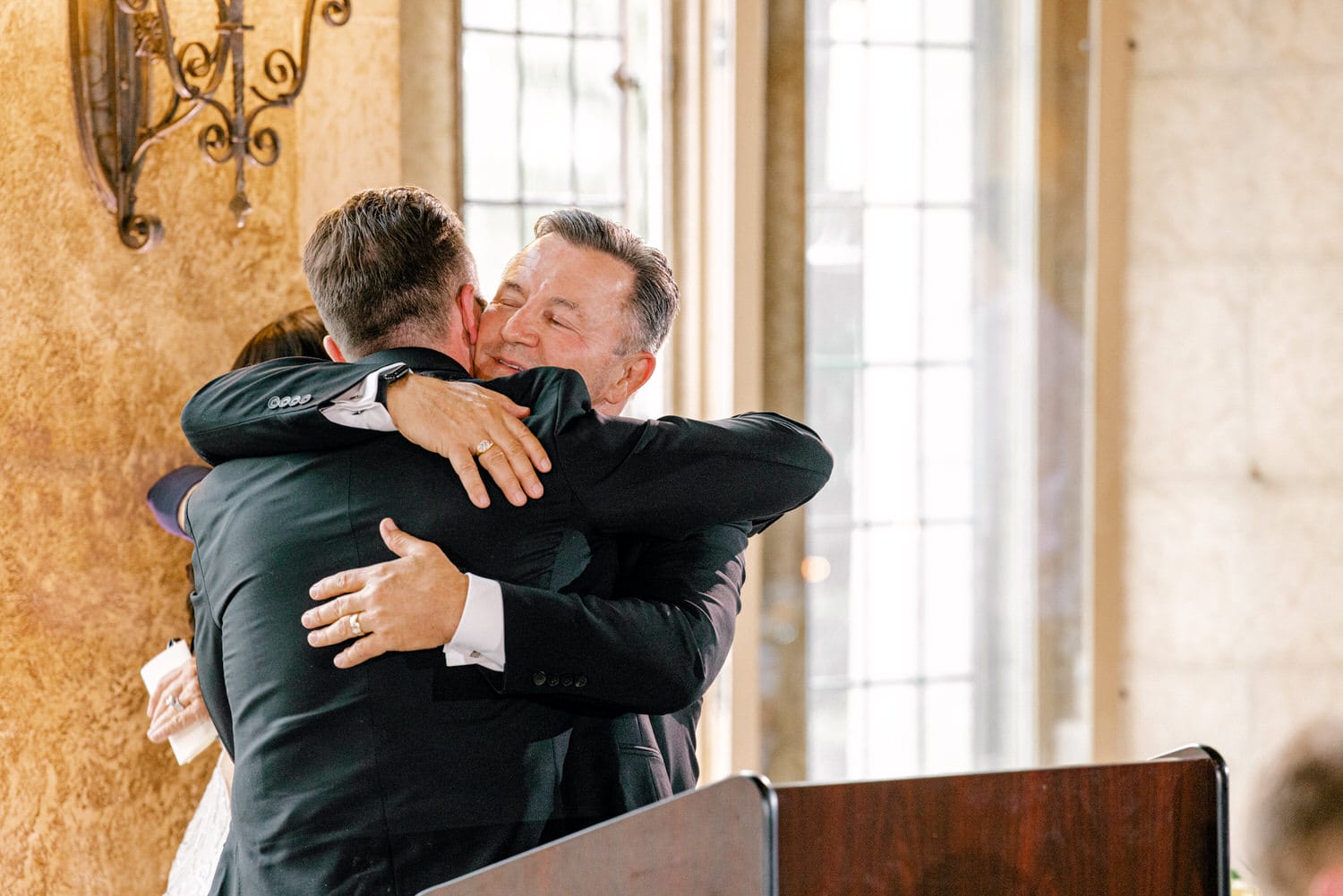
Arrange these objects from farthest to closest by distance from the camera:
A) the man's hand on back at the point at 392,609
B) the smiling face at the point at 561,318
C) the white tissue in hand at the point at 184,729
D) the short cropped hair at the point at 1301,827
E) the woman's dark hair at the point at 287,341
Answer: the woman's dark hair at the point at 287,341
the white tissue in hand at the point at 184,729
the smiling face at the point at 561,318
the short cropped hair at the point at 1301,827
the man's hand on back at the point at 392,609

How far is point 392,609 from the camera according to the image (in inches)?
46.6

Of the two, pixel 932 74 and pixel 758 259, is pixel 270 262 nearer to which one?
pixel 758 259

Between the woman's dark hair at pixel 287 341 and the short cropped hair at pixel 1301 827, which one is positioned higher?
the woman's dark hair at pixel 287 341

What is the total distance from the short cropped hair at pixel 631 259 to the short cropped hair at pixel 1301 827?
3.41 feet

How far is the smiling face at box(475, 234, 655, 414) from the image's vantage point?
1673mm

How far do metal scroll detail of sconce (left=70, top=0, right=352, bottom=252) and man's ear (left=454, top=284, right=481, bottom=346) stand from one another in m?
0.82

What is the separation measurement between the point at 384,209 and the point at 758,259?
4.76ft

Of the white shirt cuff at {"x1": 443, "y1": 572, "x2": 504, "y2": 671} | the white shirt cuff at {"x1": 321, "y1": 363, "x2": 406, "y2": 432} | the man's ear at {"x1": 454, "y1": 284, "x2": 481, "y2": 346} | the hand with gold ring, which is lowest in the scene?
the hand with gold ring

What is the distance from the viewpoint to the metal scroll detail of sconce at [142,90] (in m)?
1.98

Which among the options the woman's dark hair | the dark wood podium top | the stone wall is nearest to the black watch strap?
the dark wood podium top

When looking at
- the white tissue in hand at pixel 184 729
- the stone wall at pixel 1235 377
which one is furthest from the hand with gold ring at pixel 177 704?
the stone wall at pixel 1235 377

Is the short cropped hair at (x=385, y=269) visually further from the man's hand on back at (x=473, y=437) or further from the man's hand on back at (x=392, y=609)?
the man's hand on back at (x=392, y=609)

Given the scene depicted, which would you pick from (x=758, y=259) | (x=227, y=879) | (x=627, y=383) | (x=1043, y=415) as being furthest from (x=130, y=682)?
(x=1043, y=415)

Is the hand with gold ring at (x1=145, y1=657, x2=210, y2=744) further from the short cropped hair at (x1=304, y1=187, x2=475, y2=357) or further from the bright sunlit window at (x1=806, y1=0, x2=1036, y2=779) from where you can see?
the bright sunlit window at (x1=806, y1=0, x2=1036, y2=779)
